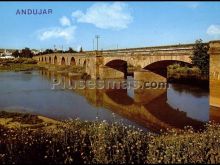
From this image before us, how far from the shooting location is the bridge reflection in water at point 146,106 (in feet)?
68.3

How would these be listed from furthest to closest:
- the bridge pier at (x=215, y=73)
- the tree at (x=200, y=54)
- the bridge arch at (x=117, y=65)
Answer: the bridge arch at (x=117, y=65) → the tree at (x=200, y=54) → the bridge pier at (x=215, y=73)

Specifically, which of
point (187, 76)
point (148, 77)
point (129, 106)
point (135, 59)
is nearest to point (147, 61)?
point (148, 77)

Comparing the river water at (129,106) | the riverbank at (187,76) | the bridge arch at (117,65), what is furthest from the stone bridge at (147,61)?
the riverbank at (187,76)

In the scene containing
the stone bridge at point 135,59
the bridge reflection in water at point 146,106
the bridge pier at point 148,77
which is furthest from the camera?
the bridge pier at point 148,77

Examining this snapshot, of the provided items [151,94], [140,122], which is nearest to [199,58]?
[151,94]

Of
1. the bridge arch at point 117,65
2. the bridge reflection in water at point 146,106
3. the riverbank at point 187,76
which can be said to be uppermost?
the bridge arch at point 117,65

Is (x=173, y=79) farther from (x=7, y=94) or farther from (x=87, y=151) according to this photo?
(x=87, y=151)

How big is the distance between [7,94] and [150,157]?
27.9 meters

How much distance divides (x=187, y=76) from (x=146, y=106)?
19.8m

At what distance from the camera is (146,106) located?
91.4ft

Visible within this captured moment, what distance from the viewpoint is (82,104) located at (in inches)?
1082

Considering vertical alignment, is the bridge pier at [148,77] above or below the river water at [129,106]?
above

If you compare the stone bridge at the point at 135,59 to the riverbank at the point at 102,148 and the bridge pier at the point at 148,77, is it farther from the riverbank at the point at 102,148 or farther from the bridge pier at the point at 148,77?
the riverbank at the point at 102,148

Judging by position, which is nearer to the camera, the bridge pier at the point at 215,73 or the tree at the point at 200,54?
the bridge pier at the point at 215,73
